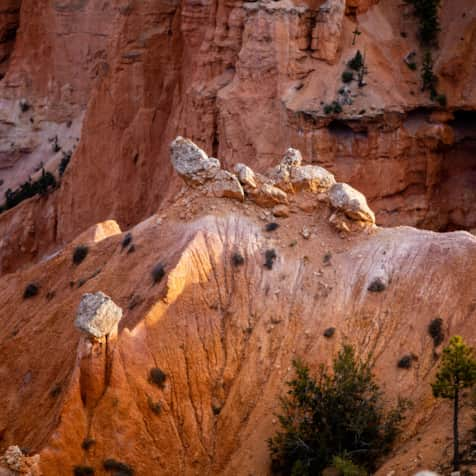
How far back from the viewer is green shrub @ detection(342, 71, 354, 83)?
54.2 metres

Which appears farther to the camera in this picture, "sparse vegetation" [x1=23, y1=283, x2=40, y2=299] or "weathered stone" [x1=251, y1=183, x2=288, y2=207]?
"sparse vegetation" [x1=23, y1=283, x2=40, y2=299]

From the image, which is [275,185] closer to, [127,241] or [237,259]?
[237,259]

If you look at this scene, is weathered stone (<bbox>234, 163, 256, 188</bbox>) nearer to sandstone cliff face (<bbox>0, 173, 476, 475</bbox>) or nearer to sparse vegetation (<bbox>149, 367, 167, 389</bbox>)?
sandstone cliff face (<bbox>0, 173, 476, 475</bbox>)

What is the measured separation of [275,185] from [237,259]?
11.1 feet

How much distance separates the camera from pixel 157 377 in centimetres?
3428

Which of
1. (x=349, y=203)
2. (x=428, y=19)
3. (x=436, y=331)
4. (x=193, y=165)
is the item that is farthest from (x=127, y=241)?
(x=428, y=19)

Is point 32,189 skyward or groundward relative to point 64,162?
groundward

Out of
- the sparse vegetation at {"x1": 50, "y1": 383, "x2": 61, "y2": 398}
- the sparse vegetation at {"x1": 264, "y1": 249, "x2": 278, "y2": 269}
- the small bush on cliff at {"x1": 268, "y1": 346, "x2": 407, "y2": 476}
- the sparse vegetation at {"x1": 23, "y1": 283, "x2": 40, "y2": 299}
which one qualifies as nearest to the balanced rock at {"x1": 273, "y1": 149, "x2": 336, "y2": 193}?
the sparse vegetation at {"x1": 264, "y1": 249, "x2": 278, "y2": 269}

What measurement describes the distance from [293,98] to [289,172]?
15402mm

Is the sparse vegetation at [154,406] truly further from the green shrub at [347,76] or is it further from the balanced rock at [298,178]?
the green shrub at [347,76]

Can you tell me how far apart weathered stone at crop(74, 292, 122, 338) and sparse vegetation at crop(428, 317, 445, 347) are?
1021 centimetres

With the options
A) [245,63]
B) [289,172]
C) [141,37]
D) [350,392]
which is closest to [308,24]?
[245,63]

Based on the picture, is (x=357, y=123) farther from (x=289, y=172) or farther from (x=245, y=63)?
(x=289, y=172)

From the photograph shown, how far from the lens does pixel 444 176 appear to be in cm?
5762
